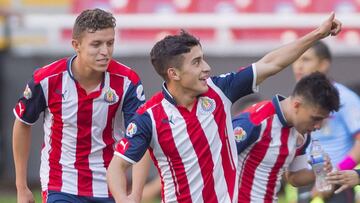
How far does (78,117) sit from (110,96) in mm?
257

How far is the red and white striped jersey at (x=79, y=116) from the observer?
8.04 meters

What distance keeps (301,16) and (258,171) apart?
314 inches

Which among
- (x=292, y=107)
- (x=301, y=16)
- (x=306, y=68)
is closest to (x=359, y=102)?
(x=306, y=68)

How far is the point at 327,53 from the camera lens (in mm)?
9945

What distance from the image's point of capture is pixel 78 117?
807 centimetres

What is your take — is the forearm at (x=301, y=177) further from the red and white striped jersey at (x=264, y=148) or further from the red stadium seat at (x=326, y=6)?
the red stadium seat at (x=326, y=6)

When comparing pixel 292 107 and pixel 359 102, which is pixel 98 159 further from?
pixel 359 102

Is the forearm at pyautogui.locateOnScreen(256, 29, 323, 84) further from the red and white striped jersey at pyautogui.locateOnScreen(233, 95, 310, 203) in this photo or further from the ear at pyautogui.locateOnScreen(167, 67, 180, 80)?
the red and white striped jersey at pyautogui.locateOnScreen(233, 95, 310, 203)

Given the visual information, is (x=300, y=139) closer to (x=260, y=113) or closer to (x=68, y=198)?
(x=260, y=113)

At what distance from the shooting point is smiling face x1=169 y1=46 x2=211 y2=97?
7.32 meters

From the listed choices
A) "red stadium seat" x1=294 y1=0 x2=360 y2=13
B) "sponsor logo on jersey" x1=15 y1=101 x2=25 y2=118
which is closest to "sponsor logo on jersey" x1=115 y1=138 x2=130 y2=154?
"sponsor logo on jersey" x1=15 y1=101 x2=25 y2=118

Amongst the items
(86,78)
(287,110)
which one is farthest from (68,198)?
(287,110)

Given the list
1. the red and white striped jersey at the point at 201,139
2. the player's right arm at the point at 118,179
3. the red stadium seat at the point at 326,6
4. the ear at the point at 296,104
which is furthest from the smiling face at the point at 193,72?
the red stadium seat at the point at 326,6

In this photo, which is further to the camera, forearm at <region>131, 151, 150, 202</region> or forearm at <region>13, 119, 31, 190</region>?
forearm at <region>13, 119, 31, 190</region>
